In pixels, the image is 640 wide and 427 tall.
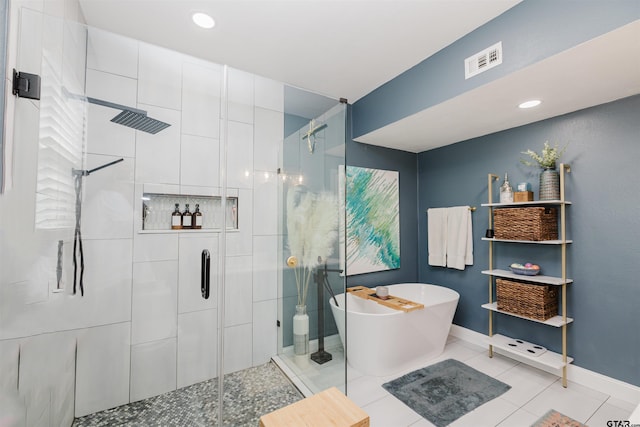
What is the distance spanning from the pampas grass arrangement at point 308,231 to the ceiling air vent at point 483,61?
52.8 inches

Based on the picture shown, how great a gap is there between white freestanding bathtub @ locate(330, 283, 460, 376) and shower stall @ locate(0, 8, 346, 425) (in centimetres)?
31

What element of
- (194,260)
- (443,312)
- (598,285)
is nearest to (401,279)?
(443,312)

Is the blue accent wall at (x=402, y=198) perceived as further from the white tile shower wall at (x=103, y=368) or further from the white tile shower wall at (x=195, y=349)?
the white tile shower wall at (x=103, y=368)

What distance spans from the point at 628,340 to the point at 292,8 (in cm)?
343

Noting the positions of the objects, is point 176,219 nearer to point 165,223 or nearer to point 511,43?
point 165,223

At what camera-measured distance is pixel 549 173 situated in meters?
2.35

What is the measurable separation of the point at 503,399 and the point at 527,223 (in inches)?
56.9

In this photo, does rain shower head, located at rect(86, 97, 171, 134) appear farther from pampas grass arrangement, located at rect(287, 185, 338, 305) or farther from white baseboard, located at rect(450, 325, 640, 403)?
white baseboard, located at rect(450, 325, 640, 403)

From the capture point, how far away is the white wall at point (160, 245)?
1563 mm

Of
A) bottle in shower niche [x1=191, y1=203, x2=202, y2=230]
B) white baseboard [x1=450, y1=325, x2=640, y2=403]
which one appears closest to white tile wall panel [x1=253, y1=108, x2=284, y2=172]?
bottle in shower niche [x1=191, y1=203, x2=202, y2=230]

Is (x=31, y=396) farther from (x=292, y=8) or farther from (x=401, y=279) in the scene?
(x=401, y=279)

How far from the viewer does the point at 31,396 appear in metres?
1.16

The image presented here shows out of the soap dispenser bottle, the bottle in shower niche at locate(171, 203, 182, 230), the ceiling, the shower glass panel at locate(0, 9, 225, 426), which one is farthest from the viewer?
the soap dispenser bottle

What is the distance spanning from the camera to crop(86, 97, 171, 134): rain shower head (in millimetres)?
1606
